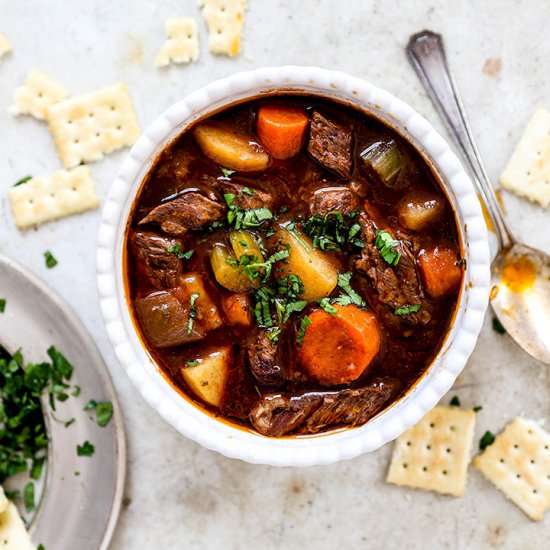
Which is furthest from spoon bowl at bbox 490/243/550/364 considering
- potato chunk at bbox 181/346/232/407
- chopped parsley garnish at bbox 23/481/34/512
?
chopped parsley garnish at bbox 23/481/34/512

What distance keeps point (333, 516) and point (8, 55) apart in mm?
2559

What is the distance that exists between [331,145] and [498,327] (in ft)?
3.97

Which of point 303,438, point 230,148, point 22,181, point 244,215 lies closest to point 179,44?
point 230,148

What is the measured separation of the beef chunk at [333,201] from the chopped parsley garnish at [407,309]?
400 mm

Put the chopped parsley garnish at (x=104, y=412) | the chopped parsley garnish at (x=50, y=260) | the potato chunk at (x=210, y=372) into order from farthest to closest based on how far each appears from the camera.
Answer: the chopped parsley garnish at (x=50, y=260) < the chopped parsley garnish at (x=104, y=412) < the potato chunk at (x=210, y=372)

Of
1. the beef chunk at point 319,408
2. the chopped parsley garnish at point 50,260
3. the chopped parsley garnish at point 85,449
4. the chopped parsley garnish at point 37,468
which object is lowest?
the chopped parsley garnish at point 37,468

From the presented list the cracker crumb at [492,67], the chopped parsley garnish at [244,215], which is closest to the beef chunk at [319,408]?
the chopped parsley garnish at [244,215]

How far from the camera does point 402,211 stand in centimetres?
273

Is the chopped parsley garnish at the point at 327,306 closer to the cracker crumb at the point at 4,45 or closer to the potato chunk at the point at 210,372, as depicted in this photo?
the potato chunk at the point at 210,372

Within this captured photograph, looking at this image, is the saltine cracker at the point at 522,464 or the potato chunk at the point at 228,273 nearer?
the potato chunk at the point at 228,273

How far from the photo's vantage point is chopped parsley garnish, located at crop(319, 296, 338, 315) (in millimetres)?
2678

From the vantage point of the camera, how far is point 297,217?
2732mm

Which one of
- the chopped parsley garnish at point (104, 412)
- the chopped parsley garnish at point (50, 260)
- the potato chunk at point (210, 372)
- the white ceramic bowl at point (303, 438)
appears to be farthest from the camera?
the chopped parsley garnish at point (50, 260)

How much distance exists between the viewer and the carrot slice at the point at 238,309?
8.92 feet
